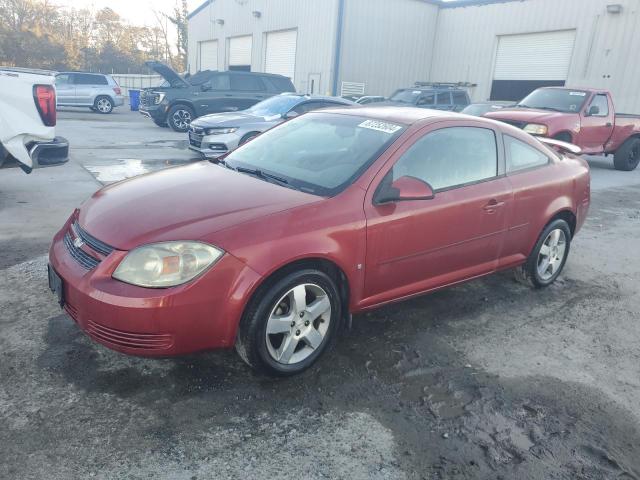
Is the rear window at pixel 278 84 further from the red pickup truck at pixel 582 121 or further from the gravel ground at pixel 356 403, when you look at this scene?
the gravel ground at pixel 356 403

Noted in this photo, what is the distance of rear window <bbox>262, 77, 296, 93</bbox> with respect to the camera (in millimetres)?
16062

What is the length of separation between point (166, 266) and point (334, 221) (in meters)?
0.96

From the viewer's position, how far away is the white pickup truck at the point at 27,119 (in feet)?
16.8

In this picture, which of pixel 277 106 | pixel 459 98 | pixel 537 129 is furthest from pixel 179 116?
pixel 537 129

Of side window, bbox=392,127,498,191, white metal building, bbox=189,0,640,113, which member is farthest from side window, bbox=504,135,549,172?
white metal building, bbox=189,0,640,113

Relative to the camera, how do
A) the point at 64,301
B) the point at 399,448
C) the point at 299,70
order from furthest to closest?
the point at 299,70
the point at 64,301
the point at 399,448

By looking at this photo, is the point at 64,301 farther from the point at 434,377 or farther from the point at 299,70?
the point at 299,70

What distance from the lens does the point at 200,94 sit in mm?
15383

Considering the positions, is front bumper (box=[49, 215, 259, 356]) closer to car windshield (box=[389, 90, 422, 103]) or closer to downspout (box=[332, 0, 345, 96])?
car windshield (box=[389, 90, 422, 103])

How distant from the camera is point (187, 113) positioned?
15.6 meters

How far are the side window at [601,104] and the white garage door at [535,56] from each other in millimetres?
7731

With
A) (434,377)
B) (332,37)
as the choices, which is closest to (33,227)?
(434,377)

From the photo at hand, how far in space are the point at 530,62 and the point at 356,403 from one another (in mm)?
19488

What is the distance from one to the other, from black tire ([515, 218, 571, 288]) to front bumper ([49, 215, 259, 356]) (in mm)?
2739
